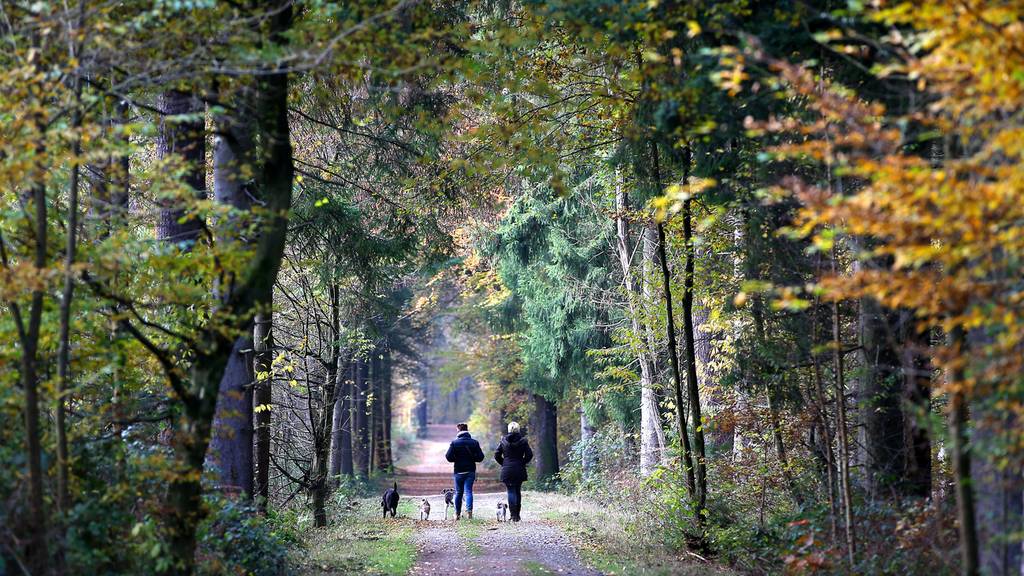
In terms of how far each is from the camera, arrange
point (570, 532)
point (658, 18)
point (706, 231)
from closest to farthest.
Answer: point (658, 18)
point (706, 231)
point (570, 532)

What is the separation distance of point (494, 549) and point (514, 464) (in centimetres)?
461

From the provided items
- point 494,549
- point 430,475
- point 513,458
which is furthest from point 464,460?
point 430,475

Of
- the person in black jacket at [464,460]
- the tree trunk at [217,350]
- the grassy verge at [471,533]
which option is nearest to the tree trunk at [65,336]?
the tree trunk at [217,350]

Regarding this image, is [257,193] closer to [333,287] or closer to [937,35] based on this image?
[333,287]

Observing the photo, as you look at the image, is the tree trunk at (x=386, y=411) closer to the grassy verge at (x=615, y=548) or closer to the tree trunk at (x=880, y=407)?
the grassy verge at (x=615, y=548)

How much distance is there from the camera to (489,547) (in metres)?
13.2

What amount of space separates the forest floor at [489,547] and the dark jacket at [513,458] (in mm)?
856

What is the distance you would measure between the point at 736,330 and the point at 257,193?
23.8 ft

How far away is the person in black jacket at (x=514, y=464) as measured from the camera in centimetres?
1730

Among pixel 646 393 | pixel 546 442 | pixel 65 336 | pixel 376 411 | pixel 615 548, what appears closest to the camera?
pixel 65 336

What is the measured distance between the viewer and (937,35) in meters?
4.65

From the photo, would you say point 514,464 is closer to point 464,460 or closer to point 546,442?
point 464,460

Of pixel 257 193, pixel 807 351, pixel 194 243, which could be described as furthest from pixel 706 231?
pixel 194 243

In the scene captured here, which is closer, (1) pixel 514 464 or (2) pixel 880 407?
(2) pixel 880 407
